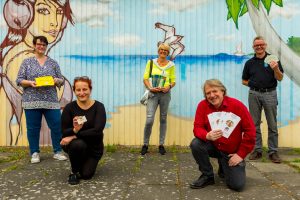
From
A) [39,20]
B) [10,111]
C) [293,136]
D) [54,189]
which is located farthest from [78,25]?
[293,136]

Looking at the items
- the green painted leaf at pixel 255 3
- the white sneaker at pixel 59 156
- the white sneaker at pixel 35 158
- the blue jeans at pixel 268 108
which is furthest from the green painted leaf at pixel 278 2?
the white sneaker at pixel 35 158

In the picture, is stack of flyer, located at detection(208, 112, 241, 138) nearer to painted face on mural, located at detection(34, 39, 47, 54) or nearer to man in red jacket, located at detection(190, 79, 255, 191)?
man in red jacket, located at detection(190, 79, 255, 191)

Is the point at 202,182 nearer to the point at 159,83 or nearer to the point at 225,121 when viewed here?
the point at 225,121

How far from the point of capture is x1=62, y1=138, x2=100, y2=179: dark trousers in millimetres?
4055

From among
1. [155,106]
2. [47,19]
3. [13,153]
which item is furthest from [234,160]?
[47,19]

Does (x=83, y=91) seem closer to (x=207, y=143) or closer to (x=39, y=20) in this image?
(x=207, y=143)

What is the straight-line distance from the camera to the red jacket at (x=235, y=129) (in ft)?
12.6

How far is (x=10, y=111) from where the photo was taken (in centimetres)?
640

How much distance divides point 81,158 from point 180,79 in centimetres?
268

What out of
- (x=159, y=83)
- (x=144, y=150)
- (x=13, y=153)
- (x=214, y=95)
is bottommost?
(x=13, y=153)

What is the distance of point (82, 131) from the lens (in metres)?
4.14

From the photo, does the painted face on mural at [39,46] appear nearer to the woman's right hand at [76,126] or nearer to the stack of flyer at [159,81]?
the woman's right hand at [76,126]

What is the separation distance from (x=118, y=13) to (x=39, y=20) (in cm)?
137

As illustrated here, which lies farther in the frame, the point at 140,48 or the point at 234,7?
the point at 140,48
